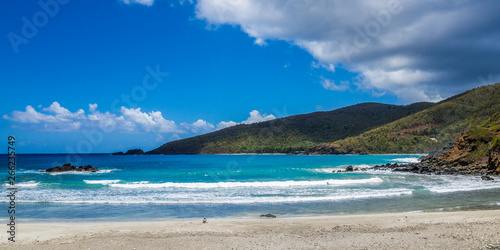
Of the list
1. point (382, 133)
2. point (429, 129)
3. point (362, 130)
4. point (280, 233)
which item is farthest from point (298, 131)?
point (280, 233)

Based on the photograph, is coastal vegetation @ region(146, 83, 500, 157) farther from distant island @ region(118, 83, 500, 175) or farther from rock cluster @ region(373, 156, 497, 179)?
rock cluster @ region(373, 156, 497, 179)

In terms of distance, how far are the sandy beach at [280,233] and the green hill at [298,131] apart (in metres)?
120

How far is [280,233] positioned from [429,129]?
103 m

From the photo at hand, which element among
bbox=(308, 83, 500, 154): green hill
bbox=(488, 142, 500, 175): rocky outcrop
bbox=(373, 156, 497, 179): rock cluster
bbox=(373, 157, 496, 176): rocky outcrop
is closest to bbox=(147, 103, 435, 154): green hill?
bbox=(308, 83, 500, 154): green hill

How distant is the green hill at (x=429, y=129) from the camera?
270ft

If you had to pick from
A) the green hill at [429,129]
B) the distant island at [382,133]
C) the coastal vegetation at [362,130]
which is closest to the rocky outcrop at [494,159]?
the distant island at [382,133]

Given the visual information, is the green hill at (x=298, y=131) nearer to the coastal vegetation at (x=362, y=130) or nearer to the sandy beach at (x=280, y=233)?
the coastal vegetation at (x=362, y=130)


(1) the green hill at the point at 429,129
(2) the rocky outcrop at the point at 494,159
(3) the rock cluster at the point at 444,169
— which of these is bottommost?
(3) the rock cluster at the point at 444,169

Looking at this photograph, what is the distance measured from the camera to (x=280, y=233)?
10.4 m

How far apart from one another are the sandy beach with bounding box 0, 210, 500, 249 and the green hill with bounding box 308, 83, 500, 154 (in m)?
78.0

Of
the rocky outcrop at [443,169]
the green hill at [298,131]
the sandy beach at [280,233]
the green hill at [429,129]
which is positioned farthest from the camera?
the green hill at [298,131]

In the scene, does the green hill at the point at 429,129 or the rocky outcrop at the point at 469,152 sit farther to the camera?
the green hill at the point at 429,129

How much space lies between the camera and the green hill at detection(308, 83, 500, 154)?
8244 centimetres

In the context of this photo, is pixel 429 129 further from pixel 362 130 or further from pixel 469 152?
pixel 469 152
